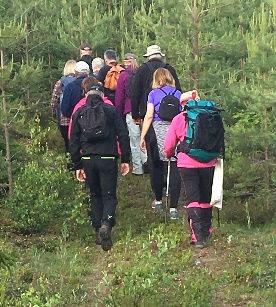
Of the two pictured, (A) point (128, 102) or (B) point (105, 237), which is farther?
(A) point (128, 102)

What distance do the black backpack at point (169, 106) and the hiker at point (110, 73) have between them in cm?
258

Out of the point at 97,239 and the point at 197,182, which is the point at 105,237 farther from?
the point at 197,182

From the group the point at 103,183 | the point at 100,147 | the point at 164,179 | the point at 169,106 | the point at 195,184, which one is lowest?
the point at 164,179

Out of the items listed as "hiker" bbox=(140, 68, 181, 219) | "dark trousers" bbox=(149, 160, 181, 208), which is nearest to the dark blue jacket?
"hiker" bbox=(140, 68, 181, 219)

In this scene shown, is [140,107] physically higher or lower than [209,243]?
higher

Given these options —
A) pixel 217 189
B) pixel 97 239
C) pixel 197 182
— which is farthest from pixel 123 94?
pixel 217 189

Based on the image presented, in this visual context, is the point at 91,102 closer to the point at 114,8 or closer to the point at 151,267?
the point at 151,267

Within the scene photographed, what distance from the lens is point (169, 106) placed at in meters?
7.99

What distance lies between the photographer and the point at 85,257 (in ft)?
23.3

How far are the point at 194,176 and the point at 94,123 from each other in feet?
4.19

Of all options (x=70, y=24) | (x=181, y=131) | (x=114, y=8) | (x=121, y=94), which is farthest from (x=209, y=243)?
(x=114, y=8)

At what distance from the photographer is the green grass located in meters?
5.33

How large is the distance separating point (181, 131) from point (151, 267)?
175 cm

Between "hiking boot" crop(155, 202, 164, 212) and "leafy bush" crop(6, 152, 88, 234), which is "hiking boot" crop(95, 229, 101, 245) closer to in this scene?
"leafy bush" crop(6, 152, 88, 234)
